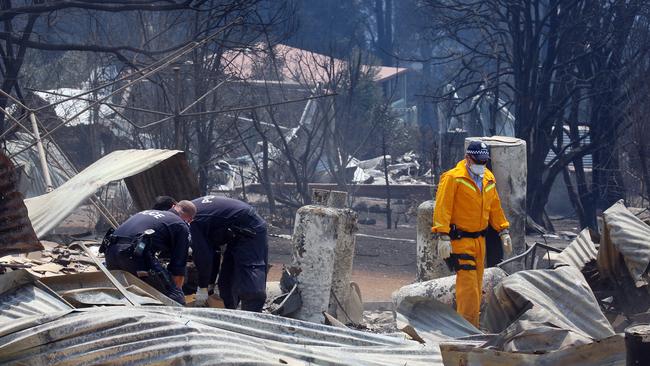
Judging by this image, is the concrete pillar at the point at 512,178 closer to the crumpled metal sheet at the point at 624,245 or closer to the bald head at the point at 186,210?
the crumpled metal sheet at the point at 624,245

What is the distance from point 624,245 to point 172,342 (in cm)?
407

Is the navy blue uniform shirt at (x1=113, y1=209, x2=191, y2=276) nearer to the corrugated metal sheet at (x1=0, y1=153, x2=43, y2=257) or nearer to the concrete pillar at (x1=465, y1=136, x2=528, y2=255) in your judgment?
the corrugated metal sheet at (x1=0, y1=153, x2=43, y2=257)

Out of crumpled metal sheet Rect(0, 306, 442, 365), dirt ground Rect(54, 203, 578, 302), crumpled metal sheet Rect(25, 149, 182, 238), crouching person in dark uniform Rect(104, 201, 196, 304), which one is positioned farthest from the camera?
dirt ground Rect(54, 203, 578, 302)

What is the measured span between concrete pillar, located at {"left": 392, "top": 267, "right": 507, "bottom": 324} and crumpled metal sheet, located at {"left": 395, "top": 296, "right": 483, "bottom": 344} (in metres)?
1.72

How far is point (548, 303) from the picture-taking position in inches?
229

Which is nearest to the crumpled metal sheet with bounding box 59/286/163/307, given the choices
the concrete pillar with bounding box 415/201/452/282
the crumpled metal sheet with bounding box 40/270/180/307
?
the crumpled metal sheet with bounding box 40/270/180/307

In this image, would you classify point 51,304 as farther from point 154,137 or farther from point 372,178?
point 372,178

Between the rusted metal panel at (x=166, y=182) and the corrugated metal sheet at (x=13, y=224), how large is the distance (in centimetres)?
273

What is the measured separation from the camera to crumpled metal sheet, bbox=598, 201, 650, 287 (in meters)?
7.39

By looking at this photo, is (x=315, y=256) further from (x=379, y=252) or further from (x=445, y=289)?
(x=379, y=252)

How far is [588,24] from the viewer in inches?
725

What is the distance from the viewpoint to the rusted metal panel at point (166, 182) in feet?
30.0

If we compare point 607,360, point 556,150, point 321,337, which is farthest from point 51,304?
point 556,150

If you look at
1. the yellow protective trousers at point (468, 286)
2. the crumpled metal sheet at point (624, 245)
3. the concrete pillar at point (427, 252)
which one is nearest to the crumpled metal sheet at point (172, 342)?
the yellow protective trousers at point (468, 286)
